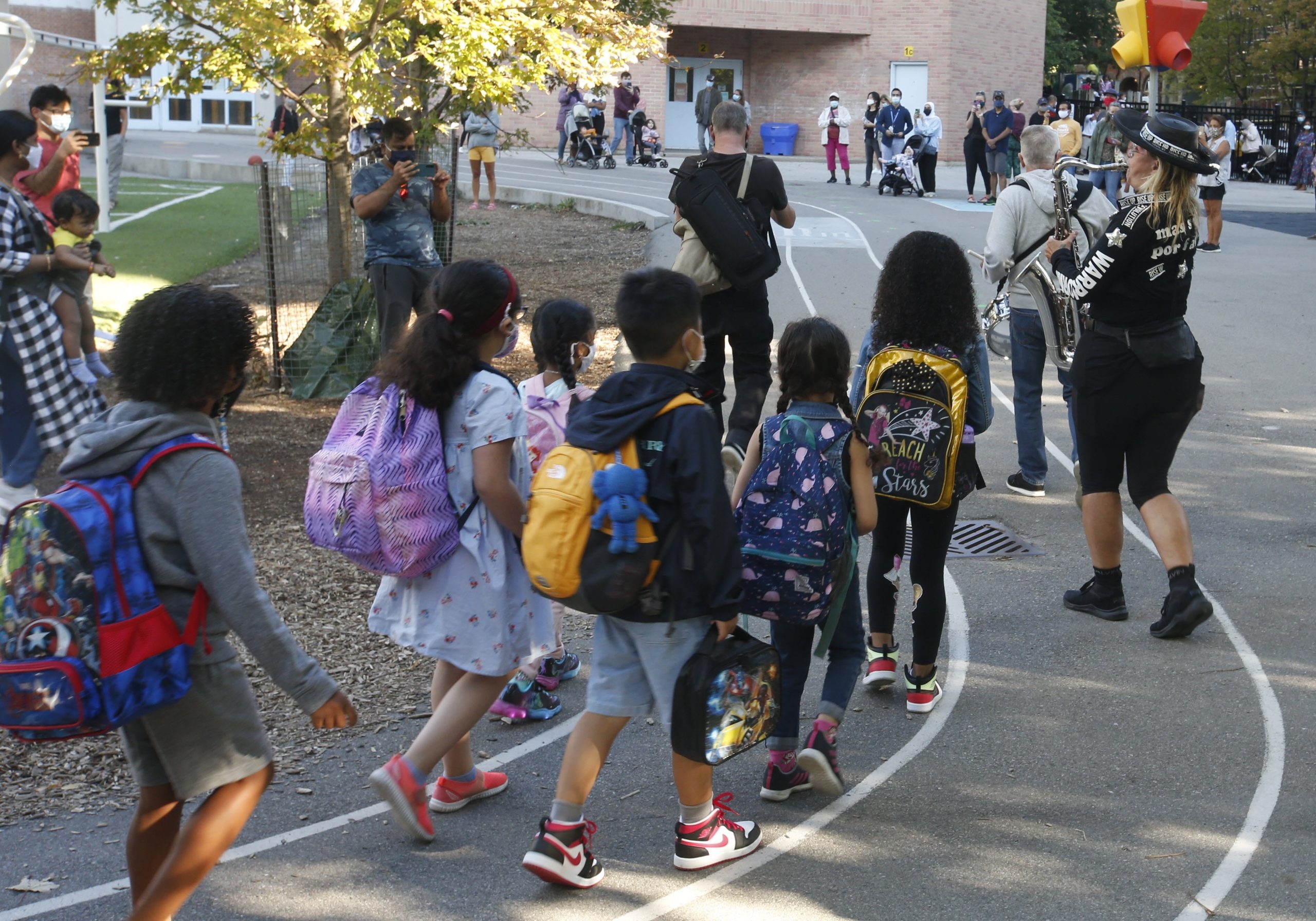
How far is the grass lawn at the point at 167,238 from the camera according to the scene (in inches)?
569

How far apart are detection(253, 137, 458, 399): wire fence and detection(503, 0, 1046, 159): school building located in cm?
2917

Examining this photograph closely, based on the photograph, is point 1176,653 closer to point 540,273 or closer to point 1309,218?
point 540,273

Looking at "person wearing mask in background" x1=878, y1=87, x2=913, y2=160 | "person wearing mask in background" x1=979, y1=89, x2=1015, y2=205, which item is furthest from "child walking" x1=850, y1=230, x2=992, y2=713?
"person wearing mask in background" x1=878, y1=87, x2=913, y2=160

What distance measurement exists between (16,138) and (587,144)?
2515 centimetres

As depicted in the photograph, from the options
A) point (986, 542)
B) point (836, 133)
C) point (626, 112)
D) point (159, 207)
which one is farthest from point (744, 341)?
point (626, 112)

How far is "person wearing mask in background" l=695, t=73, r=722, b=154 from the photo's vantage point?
2698 centimetres

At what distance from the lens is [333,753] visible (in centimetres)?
480

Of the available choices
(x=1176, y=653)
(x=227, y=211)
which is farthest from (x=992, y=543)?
(x=227, y=211)

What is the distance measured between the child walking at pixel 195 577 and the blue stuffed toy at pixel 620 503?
31.9 inches

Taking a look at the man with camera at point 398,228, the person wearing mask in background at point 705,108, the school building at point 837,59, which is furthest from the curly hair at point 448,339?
the school building at point 837,59

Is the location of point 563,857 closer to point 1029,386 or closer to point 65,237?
point 1029,386

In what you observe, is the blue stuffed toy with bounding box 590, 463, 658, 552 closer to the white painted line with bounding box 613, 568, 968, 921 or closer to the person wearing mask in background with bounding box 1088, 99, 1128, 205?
the white painted line with bounding box 613, 568, 968, 921

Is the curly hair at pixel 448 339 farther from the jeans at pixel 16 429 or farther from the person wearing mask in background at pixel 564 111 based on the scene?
the person wearing mask in background at pixel 564 111

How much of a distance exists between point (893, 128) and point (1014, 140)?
8.20ft
